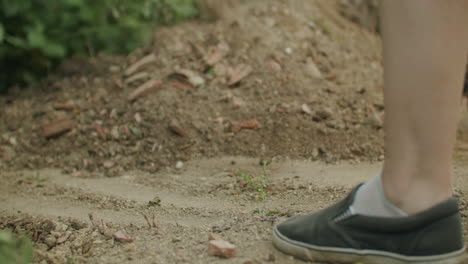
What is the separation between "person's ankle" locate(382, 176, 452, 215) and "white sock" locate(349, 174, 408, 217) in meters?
0.03

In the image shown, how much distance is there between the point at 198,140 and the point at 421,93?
166 cm

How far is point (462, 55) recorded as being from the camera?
4.38 ft

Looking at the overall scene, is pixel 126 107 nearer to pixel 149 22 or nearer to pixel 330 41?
pixel 149 22

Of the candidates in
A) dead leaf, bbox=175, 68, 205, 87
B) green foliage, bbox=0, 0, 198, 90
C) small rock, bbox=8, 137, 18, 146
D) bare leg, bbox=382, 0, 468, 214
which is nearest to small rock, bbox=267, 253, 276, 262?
bare leg, bbox=382, 0, 468, 214

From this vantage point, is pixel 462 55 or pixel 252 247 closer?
pixel 462 55

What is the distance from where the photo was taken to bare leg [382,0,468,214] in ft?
4.31

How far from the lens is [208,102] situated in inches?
119

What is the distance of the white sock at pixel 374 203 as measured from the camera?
1.45 m

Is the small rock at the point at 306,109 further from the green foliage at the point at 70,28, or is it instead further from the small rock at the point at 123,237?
the small rock at the point at 123,237

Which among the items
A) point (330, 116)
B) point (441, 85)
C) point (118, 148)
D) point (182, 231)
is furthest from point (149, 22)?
point (441, 85)

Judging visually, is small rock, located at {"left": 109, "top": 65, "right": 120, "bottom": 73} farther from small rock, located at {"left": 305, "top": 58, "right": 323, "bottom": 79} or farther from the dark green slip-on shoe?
the dark green slip-on shoe

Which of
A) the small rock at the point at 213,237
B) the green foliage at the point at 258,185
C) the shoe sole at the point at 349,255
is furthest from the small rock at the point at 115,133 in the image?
the shoe sole at the point at 349,255

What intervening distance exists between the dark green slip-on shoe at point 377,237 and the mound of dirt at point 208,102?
1175 mm

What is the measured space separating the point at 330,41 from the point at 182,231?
2.19 m
